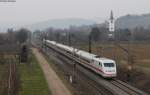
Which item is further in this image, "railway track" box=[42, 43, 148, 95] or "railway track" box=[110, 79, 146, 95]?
"railway track" box=[42, 43, 148, 95]

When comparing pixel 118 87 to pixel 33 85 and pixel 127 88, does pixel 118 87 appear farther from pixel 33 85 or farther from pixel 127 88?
pixel 33 85

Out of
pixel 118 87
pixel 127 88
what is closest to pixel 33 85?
pixel 118 87

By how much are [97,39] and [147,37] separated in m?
21.3

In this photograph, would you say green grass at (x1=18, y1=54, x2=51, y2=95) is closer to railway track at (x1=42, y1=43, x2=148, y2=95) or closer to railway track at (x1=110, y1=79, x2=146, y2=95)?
railway track at (x1=42, y1=43, x2=148, y2=95)

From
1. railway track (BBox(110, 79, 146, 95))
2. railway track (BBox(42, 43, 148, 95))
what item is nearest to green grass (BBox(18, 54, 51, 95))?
railway track (BBox(42, 43, 148, 95))

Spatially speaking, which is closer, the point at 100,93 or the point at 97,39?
the point at 100,93

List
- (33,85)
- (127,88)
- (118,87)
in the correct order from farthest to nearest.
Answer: (33,85)
(118,87)
(127,88)

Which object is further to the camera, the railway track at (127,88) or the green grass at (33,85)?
the green grass at (33,85)

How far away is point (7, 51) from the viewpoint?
110m

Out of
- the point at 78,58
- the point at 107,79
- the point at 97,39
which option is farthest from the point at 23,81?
the point at 97,39

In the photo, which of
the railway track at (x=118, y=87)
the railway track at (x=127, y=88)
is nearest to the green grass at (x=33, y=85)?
the railway track at (x=118, y=87)

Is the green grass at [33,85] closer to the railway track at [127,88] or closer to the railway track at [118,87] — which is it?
the railway track at [118,87]

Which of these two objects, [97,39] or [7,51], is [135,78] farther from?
[97,39]

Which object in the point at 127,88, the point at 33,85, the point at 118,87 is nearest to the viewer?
the point at 127,88
